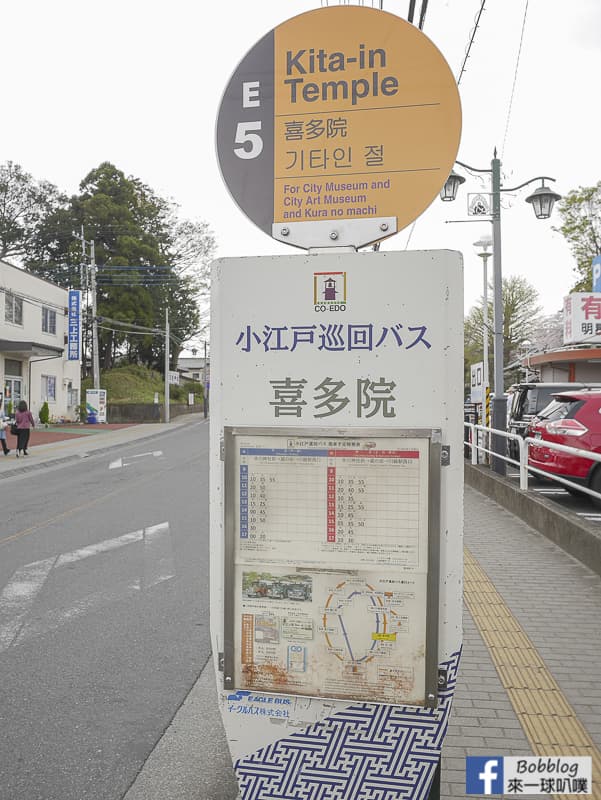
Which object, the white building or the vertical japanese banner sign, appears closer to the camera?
the white building

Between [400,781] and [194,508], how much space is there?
891cm

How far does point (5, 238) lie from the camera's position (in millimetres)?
54656

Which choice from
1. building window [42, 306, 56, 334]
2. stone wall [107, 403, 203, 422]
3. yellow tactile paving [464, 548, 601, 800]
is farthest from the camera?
stone wall [107, 403, 203, 422]

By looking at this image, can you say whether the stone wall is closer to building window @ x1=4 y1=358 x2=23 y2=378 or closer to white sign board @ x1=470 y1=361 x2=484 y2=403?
building window @ x1=4 y1=358 x2=23 y2=378

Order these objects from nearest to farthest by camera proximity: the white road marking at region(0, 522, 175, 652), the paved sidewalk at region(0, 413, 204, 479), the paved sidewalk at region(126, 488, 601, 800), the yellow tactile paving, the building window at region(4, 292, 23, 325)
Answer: the paved sidewalk at region(126, 488, 601, 800) < the yellow tactile paving < the white road marking at region(0, 522, 175, 652) < the paved sidewalk at region(0, 413, 204, 479) < the building window at region(4, 292, 23, 325)

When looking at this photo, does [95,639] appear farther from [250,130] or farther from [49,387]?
[49,387]

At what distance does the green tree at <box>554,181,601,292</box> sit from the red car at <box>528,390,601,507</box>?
31.3m

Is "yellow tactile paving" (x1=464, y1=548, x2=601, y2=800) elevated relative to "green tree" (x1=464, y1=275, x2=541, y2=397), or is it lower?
lower

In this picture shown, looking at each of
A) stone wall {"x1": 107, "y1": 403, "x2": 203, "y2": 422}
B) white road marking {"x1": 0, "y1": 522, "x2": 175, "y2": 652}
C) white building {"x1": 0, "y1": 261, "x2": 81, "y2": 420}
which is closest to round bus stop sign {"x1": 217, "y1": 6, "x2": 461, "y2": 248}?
white road marking {"x1": 0, "y1": 522, "x2": 175, "y2": 652}

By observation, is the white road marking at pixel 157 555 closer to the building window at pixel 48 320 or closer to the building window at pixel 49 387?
the building window at pixel 49 387

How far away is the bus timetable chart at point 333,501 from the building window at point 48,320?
37.3 m

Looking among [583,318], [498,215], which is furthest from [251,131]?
[583,318]

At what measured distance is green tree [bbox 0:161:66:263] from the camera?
5466 centimetres

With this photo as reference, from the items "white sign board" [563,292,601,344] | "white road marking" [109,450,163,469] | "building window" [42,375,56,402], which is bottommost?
"white road marking" [109,450,163,469]
